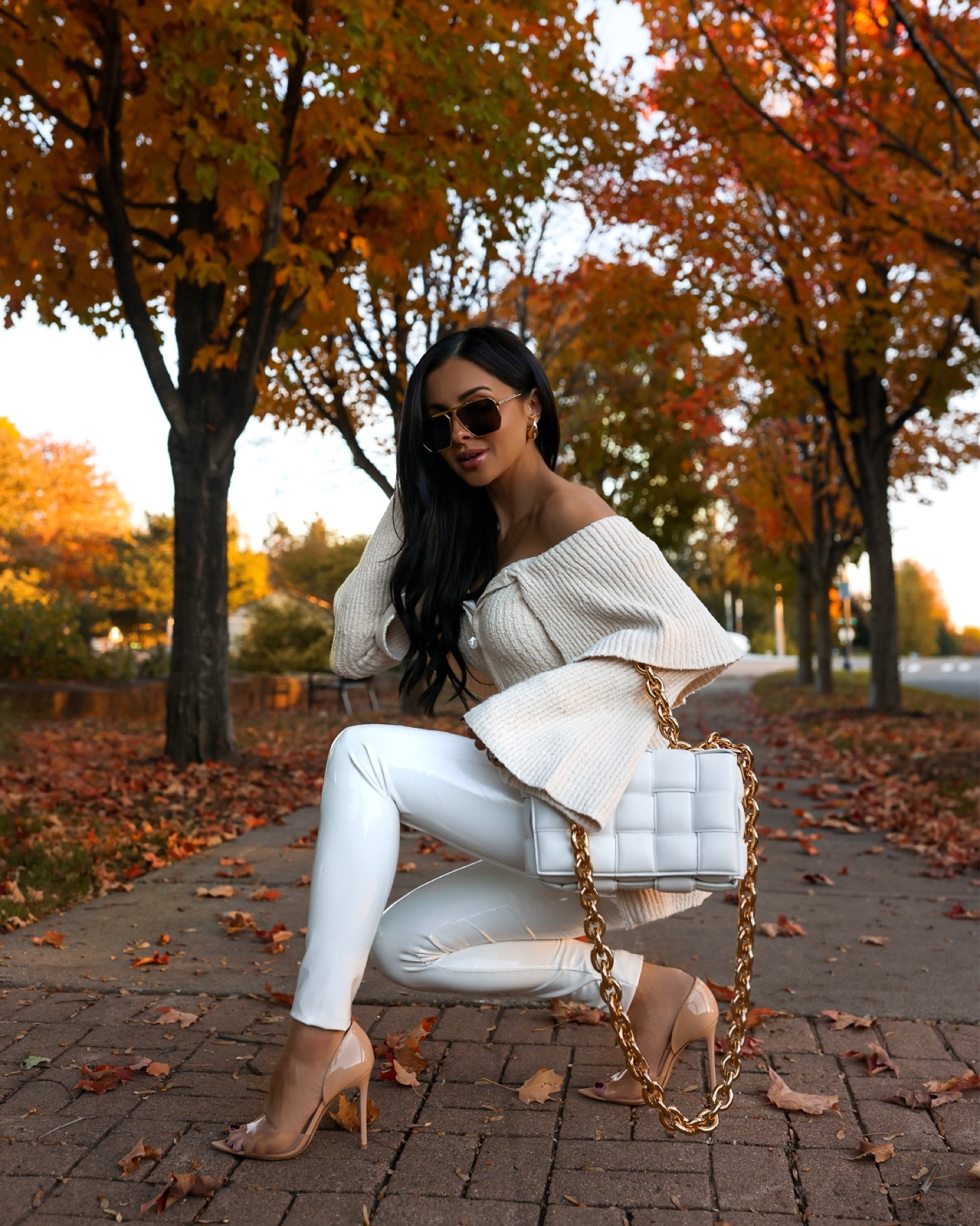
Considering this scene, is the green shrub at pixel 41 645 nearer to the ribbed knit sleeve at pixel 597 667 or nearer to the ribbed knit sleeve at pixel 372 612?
the ribbed knit sleeve at pixel 372 612

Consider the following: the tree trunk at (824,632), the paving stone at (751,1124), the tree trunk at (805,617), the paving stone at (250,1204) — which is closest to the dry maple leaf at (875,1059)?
the paving stone at (751,1124)

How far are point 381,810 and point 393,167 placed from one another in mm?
6977

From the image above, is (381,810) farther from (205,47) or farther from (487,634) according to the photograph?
(205,47)

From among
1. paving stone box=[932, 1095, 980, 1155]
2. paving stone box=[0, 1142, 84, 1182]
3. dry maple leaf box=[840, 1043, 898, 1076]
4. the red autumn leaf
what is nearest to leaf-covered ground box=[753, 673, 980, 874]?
the red autumn leaf

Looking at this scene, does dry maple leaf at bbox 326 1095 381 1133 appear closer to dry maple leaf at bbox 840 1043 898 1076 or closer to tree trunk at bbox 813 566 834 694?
dry maple leaf at bbox 840 1043 898 1076

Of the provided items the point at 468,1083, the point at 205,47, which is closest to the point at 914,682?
the point at 205,47

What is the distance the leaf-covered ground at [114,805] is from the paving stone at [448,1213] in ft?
8.60

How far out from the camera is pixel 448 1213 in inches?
87.6

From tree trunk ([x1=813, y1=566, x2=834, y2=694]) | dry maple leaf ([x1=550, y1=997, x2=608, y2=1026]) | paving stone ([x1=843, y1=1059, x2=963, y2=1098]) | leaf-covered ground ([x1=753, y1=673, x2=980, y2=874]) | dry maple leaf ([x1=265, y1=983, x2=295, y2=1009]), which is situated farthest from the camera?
tree trunk ([x1=813, y1=566, x2=834, y2=694])

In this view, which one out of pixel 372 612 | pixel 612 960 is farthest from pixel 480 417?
pixel 612 960

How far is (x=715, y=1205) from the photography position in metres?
2.27

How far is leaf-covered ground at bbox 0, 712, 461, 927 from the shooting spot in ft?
16.9

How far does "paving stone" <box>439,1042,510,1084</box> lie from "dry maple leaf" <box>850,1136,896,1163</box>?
0.89m

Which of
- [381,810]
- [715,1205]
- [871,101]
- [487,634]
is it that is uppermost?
[871,101]
